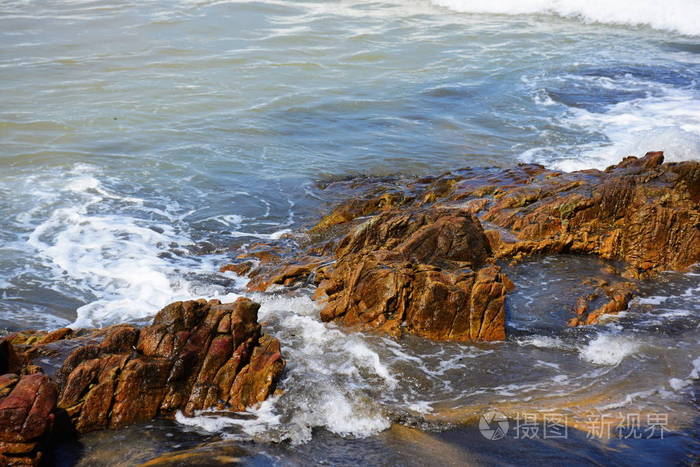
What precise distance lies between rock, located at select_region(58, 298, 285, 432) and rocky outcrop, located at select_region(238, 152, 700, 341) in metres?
1.40

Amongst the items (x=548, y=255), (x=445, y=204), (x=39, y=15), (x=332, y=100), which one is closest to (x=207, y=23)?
(x=39, y=15)

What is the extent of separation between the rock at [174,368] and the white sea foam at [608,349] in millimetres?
2958

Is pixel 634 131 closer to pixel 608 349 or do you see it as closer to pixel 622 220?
pixel 622 220

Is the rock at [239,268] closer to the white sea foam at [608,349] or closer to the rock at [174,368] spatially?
the rock at [174,368]

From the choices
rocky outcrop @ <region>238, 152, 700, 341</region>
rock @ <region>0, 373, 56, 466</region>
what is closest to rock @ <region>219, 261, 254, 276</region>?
rocky outcrop @ <region>238, 152, 700, 341</region>

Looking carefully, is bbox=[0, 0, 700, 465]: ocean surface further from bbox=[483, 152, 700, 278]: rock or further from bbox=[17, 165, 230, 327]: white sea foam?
bbox=[483, 152, 700, 278]: rock

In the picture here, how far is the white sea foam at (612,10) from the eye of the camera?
29.1 metres

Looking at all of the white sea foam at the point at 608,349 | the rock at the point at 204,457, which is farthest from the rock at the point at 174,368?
the white sea foam at the point at 608,349

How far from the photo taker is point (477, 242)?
7.99 m

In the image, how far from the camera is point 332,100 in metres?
17.9

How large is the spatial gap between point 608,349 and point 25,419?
5.14m

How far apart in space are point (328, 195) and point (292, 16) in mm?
19481

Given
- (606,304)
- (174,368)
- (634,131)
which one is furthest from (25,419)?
(634,131)

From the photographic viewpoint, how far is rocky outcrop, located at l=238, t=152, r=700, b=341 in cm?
677
